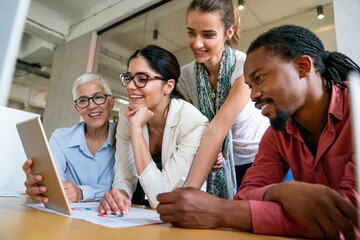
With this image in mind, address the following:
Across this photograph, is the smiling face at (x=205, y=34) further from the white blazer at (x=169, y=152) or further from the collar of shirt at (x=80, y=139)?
the collar of shirt at (x=80, y=139)

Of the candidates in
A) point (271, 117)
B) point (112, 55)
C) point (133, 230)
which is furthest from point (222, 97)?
point (112, 55)

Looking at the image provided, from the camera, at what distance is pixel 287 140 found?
989mm

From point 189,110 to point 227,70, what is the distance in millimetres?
336

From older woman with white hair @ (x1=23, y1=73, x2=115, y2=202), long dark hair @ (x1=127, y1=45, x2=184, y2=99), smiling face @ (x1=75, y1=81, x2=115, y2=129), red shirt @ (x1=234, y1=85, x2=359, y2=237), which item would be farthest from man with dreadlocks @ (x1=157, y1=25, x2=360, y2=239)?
smiling face @ (x1=75, y1=81, x2=115, y2=129)

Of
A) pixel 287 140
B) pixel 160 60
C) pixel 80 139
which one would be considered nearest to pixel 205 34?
pixel 160 60

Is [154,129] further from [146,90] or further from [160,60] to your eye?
[160,60]

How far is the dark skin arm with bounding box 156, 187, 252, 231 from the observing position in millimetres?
640

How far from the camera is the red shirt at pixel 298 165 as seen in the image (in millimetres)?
632

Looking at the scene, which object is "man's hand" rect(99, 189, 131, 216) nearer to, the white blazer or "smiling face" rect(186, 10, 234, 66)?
the white blazer

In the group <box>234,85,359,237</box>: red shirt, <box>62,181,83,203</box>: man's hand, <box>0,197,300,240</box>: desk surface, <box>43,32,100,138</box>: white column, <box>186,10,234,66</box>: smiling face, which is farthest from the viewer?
<box>43,32,100,138</box>: white column

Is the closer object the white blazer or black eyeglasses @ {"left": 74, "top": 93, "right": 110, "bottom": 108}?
the white blazer

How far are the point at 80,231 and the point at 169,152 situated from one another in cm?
81

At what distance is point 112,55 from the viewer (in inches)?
163

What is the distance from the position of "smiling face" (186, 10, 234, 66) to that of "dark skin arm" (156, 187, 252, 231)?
3.21 ft
